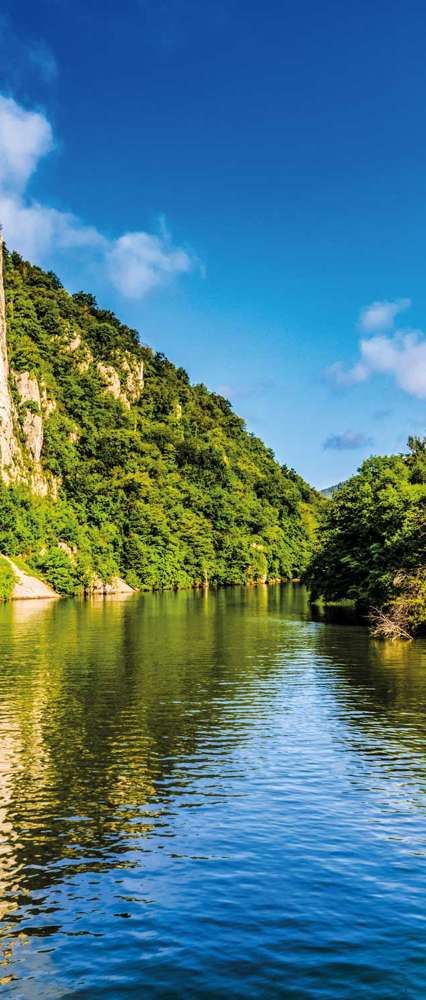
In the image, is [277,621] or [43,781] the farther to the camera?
[277,621]

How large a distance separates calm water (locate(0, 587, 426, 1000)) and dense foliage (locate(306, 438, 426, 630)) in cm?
2301

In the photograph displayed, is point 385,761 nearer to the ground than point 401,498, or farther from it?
nearer to the ground

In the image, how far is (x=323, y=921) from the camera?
1562 cm

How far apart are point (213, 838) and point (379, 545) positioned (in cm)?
5791

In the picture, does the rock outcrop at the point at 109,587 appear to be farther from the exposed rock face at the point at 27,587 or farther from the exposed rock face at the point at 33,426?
the exposed rock face at the point at 33,426

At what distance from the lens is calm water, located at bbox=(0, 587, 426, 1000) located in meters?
14.0

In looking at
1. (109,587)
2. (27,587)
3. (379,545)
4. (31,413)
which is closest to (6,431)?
(31,413)

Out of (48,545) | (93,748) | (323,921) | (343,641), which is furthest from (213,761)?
(48,545)

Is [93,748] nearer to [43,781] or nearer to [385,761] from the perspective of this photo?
[43,781]

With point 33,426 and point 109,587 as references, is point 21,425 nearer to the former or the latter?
point 33,426

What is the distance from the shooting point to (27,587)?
428 feet

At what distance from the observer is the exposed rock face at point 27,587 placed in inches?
4983

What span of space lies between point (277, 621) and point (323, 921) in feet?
224

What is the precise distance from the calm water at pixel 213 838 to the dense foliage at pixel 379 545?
23.0 meters
